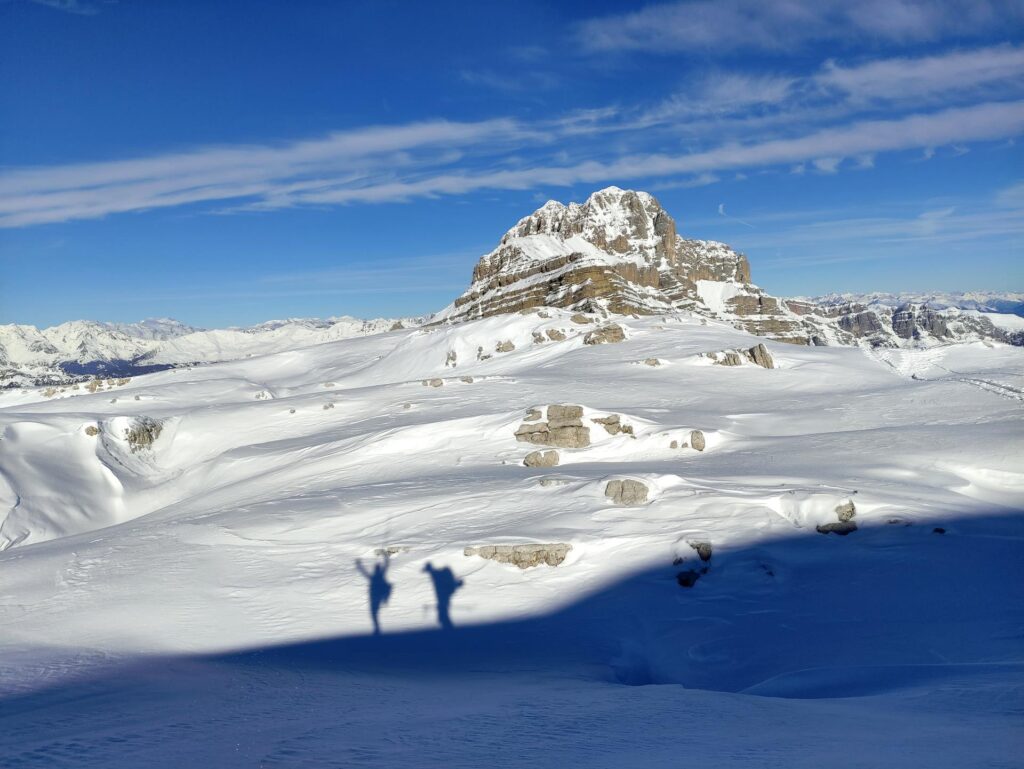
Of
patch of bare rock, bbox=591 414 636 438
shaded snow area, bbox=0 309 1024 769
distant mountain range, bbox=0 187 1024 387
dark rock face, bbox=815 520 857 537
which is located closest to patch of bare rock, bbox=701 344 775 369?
shaded snow area, bbox=0 309 1024 769

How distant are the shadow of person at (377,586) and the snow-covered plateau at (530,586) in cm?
6

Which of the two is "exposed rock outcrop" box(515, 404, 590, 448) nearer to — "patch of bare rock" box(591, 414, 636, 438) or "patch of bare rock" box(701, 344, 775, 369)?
"patch of bare rock" box(591, 414, 636, 438)

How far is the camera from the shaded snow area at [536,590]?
8.29m

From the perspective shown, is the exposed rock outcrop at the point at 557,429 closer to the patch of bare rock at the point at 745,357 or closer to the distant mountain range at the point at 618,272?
the patch of bare rock at the point at 745,357

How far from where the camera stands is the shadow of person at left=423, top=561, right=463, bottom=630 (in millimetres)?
15584

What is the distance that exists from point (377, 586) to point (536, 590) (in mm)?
3771

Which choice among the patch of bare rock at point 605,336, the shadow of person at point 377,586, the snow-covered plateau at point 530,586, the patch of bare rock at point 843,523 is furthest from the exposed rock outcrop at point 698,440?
the patch of bare rock at point 605,336

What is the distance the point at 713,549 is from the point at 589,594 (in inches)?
136

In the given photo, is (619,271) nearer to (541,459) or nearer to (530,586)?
(541,459)

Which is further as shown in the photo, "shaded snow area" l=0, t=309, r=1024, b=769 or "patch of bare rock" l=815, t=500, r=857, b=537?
"patch of bare rock" l=815, t=500, r=857, b=537

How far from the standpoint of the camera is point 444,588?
1681 cm

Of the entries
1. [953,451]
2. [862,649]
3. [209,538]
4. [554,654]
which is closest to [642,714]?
[554,654]

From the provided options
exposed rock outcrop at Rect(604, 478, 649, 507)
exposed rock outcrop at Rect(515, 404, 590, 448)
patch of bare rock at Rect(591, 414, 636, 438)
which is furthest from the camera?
patch of bare rock at Rect(591, 414, 636, 438)

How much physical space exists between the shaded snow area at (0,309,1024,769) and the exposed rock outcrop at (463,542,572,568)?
54 millimetres
